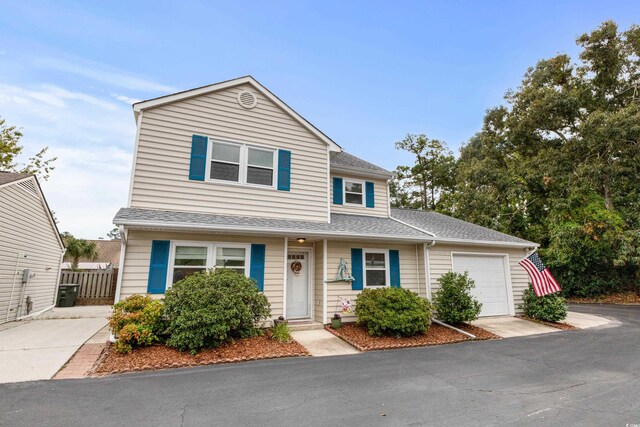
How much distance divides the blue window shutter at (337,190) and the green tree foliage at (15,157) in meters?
21.0

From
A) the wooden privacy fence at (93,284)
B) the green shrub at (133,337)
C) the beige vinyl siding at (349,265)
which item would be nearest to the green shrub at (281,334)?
the beige vinyl siding at (349,265)

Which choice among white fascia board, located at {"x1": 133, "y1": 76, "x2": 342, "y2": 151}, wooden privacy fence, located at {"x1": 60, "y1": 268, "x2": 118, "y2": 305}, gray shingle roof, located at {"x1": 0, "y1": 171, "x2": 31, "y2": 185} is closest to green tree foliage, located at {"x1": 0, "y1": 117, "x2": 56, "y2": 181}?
wooden privacy fence, located at {"x1": 60, "y1": 268, "x2": 118, "y2": 305}

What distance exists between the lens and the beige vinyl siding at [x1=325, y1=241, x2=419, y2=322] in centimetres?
889

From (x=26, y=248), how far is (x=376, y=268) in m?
12.3

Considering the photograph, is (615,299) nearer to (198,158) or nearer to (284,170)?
(284,170)

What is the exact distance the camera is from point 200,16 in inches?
454

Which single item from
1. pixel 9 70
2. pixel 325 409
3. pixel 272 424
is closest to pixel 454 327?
pixel 325 409

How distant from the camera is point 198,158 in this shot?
847 centimetres

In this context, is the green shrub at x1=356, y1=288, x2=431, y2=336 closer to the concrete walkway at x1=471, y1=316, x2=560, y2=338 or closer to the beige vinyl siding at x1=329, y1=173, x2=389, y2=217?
the concrete walkway at x1=471, y1=316, x2=560, y2=338

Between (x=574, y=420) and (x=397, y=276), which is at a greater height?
(x=397, y=276)

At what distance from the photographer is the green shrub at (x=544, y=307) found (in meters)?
9.87

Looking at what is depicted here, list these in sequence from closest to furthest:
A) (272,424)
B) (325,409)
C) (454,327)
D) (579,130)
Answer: (272,424) < (325,409) < (454,327) < (579,130)

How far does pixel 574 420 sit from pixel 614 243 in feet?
55.4

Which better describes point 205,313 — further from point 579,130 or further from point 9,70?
point 579,130
